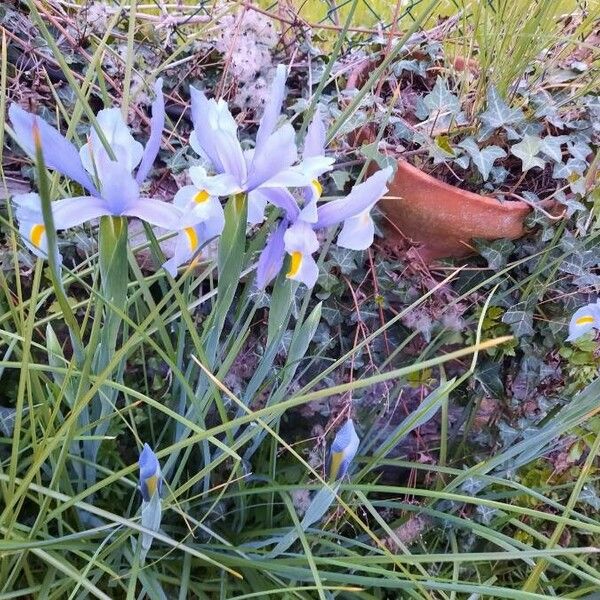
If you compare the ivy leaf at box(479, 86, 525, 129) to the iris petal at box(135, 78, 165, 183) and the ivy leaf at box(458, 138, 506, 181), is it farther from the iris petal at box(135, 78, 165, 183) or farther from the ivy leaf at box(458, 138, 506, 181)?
the iris petal at box(135, 78, 165, 183)

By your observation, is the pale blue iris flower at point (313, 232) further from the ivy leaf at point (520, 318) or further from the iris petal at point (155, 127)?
the ivy leaf at point (520, 318)

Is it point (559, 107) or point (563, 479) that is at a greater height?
point (559, 107)

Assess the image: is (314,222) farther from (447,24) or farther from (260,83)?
(447,24)

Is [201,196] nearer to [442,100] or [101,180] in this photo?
[101,180]

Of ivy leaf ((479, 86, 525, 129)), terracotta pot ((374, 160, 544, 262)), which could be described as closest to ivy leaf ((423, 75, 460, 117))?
ivy leaf ((479, 86, 525, 129))

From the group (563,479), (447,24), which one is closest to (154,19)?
(447,24)

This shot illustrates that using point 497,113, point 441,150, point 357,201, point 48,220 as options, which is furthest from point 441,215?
point 48,220
